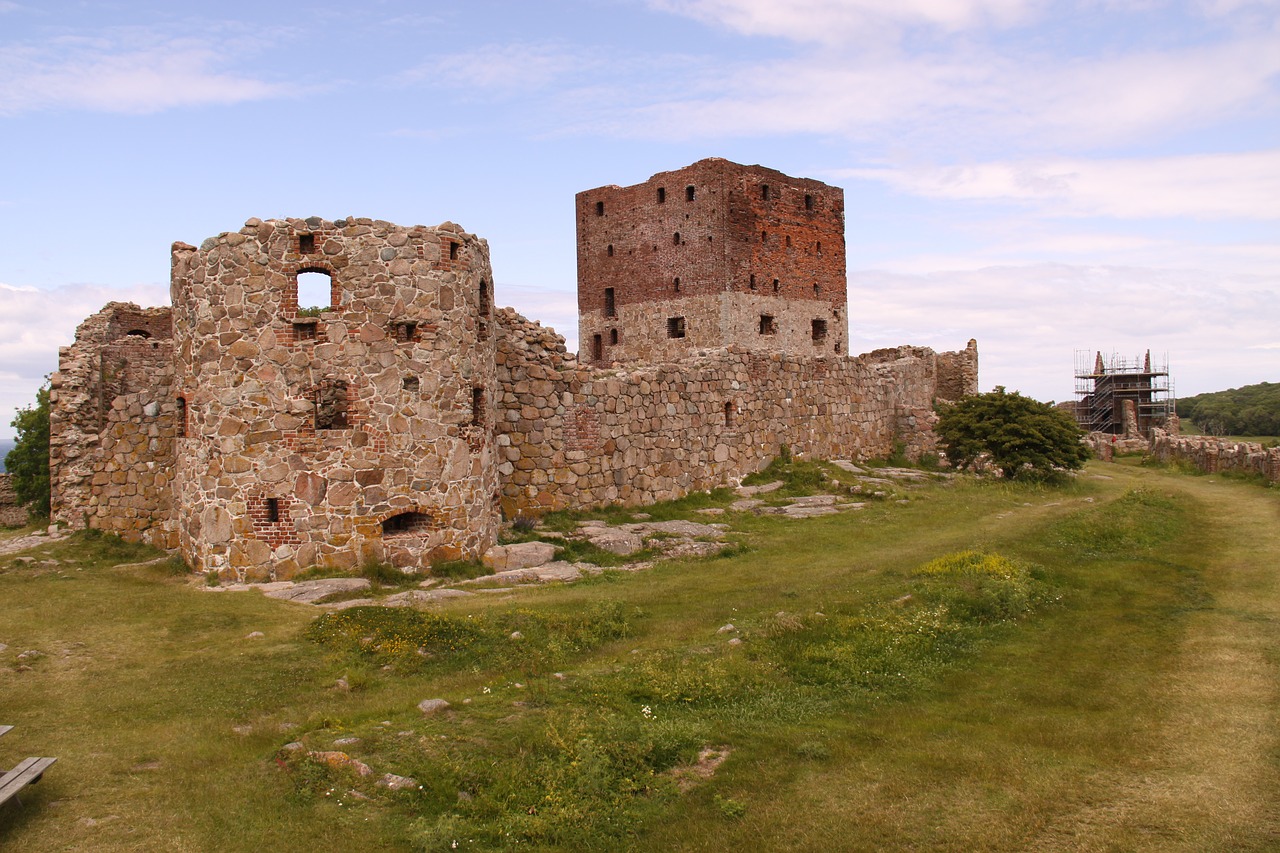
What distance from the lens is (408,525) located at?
14.8 m

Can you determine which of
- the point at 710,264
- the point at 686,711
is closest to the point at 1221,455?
the point at 710,264

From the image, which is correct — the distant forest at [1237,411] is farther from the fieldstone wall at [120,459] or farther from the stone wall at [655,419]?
the fieldstone wall at [120,459]

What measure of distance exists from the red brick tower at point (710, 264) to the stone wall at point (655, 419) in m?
14.8

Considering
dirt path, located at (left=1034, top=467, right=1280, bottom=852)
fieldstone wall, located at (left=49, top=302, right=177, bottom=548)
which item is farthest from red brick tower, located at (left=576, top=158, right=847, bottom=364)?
dirt path, located at (left=1034, top=467, right=1280, bottom=852)

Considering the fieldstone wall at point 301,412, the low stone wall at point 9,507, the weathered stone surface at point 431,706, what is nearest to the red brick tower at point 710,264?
the low stone wall at point 9,507

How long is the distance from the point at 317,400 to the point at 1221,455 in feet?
85.3

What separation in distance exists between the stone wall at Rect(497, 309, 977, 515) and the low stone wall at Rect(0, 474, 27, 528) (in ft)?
46.8

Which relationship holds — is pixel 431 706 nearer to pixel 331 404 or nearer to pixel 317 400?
pixel 317 400

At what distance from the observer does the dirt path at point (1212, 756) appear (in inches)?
239

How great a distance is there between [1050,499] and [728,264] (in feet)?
73.5

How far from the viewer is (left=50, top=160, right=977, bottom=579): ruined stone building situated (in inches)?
564

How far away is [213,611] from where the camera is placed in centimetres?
1223

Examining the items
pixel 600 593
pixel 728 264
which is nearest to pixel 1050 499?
pixel 600 593

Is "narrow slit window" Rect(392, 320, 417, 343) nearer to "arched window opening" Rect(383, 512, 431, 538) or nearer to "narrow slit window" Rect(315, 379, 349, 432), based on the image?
"narrow slit window" Rect(315, 379, 349, 432)
